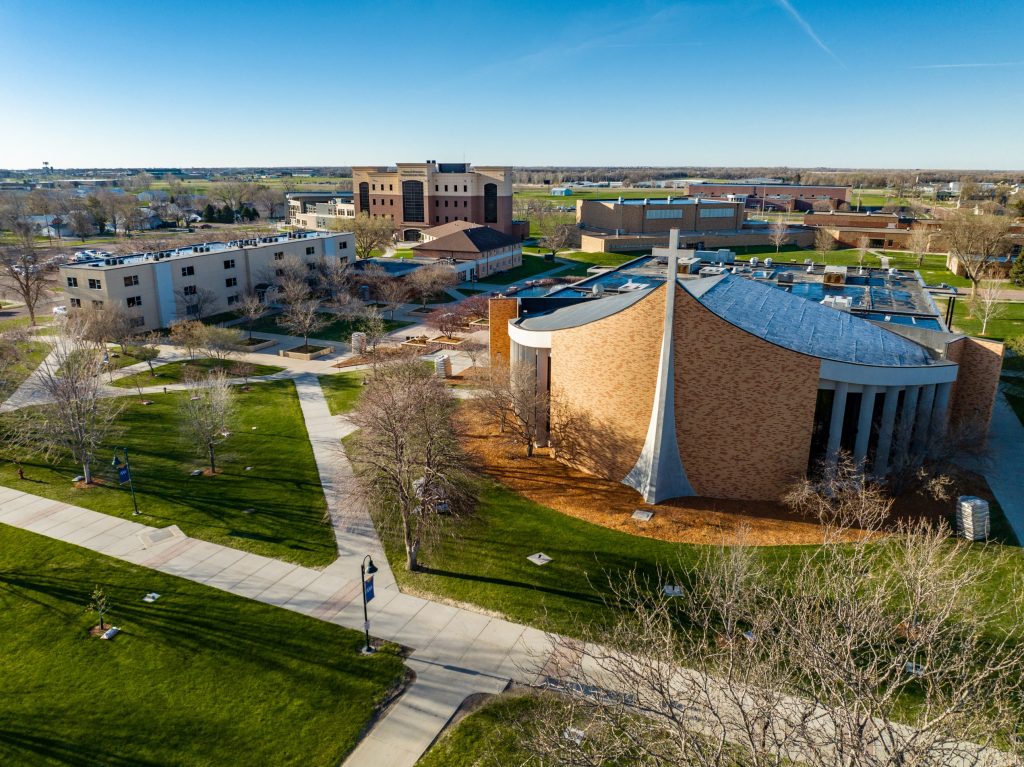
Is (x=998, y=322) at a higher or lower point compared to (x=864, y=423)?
lower

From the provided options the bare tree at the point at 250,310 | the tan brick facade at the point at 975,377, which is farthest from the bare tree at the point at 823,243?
the bare tree at the point at 250,310

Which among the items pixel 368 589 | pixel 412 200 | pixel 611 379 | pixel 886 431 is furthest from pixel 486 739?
pixel 412 200

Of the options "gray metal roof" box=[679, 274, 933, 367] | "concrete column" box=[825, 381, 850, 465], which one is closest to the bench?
"gray metal roof" box=[679, 274, 933, 367]

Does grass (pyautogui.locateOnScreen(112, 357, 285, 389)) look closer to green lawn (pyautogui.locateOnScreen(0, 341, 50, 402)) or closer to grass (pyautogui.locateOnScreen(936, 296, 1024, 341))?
green lawn (pyautogui.locateOnScreen(0, 341, 50, 402))

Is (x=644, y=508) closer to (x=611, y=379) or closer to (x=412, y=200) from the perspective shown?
(x=611, y=379)

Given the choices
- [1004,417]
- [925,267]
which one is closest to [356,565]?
[1004,417]

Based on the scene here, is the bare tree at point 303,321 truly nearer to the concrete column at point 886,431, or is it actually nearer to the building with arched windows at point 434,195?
the concrete column at point 886,431
